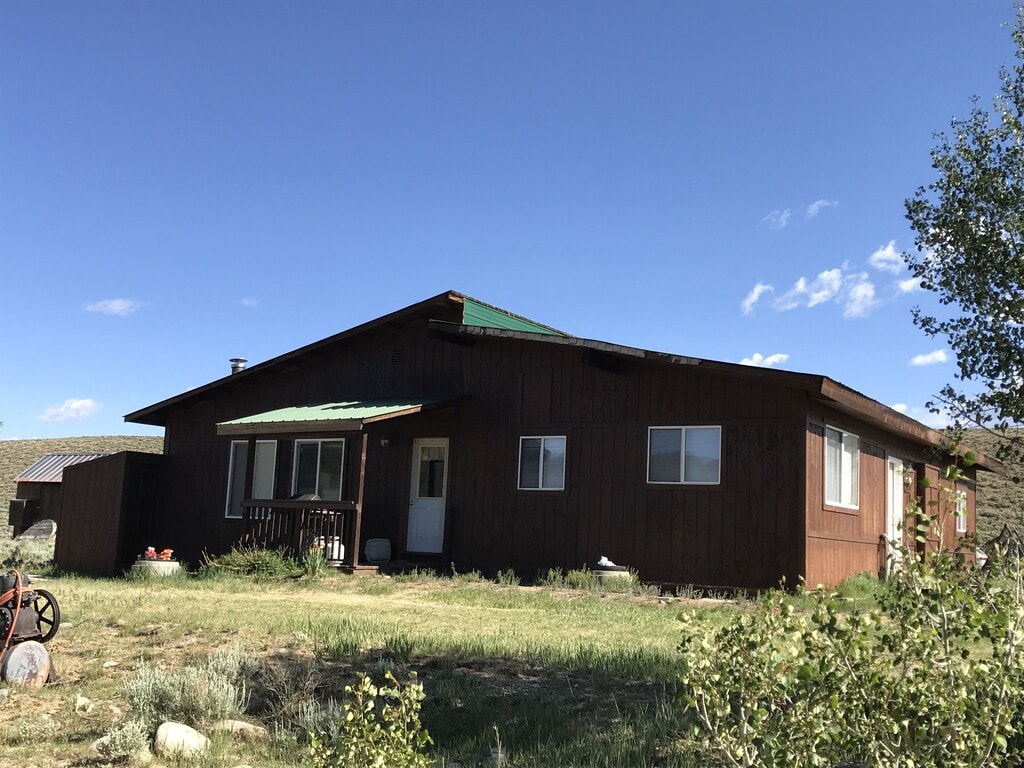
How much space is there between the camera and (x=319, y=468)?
17.7m

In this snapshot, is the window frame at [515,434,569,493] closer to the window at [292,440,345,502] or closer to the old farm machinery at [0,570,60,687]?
the window at [292,440,345,502]

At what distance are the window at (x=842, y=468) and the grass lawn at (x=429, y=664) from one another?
334cm

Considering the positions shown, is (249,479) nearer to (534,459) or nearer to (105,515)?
(105,515)

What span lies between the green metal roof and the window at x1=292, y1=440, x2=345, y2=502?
334 cm

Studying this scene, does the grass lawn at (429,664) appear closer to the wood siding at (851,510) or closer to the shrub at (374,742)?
the shrub at (374,742)

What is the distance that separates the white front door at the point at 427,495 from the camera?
16.5m

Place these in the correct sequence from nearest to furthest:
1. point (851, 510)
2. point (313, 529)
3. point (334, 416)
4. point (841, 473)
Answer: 1. point (841, 473)
2. point (851, 510)
3. point (334, 416)
4. point (313, 529)

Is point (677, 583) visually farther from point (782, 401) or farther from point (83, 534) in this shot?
point (83, 534)

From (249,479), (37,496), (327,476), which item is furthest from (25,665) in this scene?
(37,496)

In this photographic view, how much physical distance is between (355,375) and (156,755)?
41.8 feet

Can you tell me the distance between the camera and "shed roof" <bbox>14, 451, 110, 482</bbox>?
1359 inches

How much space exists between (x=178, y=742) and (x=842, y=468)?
11.4m

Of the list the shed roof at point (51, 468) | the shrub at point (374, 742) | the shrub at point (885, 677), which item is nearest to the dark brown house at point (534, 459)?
the shrub at point (885, 677)

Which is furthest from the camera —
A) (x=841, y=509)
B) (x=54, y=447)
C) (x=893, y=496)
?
(x=54, y=447)
